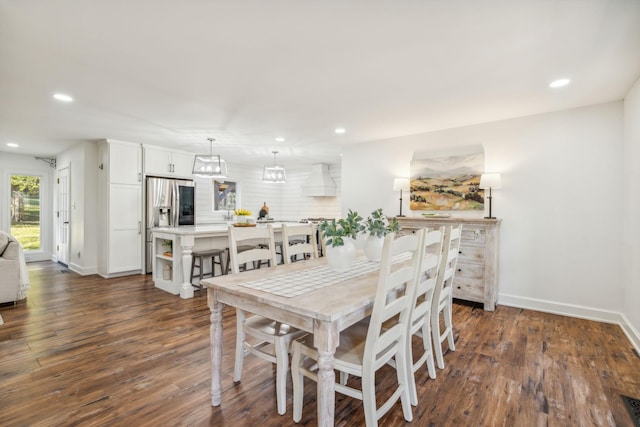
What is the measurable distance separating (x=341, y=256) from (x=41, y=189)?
800cm

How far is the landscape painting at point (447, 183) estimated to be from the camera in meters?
4.10

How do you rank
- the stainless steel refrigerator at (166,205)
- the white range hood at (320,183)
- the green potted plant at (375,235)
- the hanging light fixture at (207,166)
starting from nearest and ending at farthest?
the green potted plant at (375,235), the hanging light fixture at (207,166), the stainless steel refrigerator at (166,205), the white range hood at (320,183)

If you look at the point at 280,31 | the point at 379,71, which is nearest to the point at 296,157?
the point at 379,71

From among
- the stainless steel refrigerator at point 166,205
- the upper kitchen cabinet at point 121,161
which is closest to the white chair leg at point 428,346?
the stainless steel refrigerator at point 166,205

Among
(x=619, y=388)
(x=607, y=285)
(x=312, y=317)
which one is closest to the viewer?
(x=312, y=317)

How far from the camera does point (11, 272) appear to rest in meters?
3.63

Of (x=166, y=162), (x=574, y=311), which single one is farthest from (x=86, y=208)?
(x=574, y=311)

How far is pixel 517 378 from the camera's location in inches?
85.0

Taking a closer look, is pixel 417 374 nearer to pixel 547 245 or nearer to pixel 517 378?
pixel 517 378

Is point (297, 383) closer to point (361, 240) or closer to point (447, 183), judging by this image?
point (361, 240)

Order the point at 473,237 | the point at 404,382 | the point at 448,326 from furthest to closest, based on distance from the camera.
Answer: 1. the point at 473,237
2. the point at 448,326
3. the point at 404,382

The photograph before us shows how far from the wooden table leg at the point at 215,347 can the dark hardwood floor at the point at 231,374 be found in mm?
84

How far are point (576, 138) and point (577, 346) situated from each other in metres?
2.24

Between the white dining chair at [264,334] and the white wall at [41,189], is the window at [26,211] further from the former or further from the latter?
the white dining chair at [264,334]
